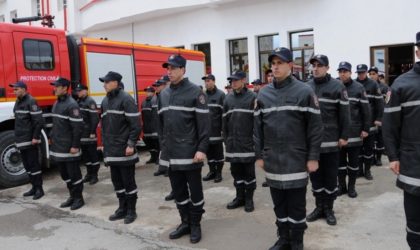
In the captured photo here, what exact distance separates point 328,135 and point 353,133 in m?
1.05

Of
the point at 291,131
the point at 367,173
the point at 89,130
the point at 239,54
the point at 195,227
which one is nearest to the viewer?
the point at 291,131

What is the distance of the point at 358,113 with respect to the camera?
20.3ft

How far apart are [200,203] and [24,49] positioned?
5.12 m

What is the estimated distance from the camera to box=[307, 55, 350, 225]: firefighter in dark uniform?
5008 millimetres

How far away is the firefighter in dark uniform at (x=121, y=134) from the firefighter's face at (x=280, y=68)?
7.22 feet

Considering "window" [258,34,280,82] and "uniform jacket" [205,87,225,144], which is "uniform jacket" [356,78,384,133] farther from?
"window" [258,34,280,82]

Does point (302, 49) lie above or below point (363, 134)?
above

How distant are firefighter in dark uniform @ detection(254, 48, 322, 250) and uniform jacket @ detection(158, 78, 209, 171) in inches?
34.2

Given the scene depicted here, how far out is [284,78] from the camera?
12.5 ft

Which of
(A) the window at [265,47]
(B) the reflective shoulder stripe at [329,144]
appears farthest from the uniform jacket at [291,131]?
(A) the window at [265,47]

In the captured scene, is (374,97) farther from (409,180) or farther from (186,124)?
(409,180)

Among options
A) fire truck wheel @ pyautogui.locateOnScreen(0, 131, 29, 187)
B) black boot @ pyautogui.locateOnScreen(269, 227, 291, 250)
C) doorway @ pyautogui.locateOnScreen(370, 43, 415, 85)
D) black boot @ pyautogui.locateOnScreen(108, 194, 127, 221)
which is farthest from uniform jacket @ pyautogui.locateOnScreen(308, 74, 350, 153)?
doorway @ pyautogui.locateOnScreen(370, 43, 415, 85)

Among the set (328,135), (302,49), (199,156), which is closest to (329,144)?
(328,135)

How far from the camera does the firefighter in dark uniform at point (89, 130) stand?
7805 millimetres
